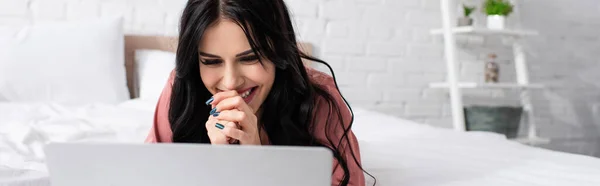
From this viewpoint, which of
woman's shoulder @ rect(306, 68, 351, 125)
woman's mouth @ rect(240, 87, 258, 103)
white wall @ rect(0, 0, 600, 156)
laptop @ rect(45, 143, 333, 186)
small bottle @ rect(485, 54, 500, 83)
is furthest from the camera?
small bottle @ rect(485, 54, 500, 83)

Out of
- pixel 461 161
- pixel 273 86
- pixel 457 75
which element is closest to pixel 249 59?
pixel 273 86

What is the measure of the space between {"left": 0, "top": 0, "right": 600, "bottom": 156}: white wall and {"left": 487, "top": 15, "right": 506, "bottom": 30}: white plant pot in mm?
224

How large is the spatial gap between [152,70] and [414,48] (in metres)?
1.45

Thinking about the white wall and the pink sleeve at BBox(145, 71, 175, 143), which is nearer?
the pink sleeve at BBox(145, 71, 175, 143)

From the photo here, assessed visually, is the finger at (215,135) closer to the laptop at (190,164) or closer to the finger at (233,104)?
the finger at (233,104)

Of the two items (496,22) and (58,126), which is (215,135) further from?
(496,22)

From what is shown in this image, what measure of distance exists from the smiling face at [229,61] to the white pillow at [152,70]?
1.41 metres

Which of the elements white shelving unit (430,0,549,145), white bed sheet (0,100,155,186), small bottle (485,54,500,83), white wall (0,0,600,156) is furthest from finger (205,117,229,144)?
small bottle (485,54,500,83)

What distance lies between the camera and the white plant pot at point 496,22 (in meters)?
3.24

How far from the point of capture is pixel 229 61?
3.01 feet

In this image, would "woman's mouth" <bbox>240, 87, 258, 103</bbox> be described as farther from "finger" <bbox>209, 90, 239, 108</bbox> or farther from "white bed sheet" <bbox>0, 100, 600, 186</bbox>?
"white bed sheet" <bbox>0, 100, 600, 186</bbox>

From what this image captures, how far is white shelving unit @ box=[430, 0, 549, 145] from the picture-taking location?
3.11 metres

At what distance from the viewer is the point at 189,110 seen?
3.54 ft

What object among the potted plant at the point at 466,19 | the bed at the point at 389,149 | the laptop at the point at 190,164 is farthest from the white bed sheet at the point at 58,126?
the potted plant at the point at 466,19
